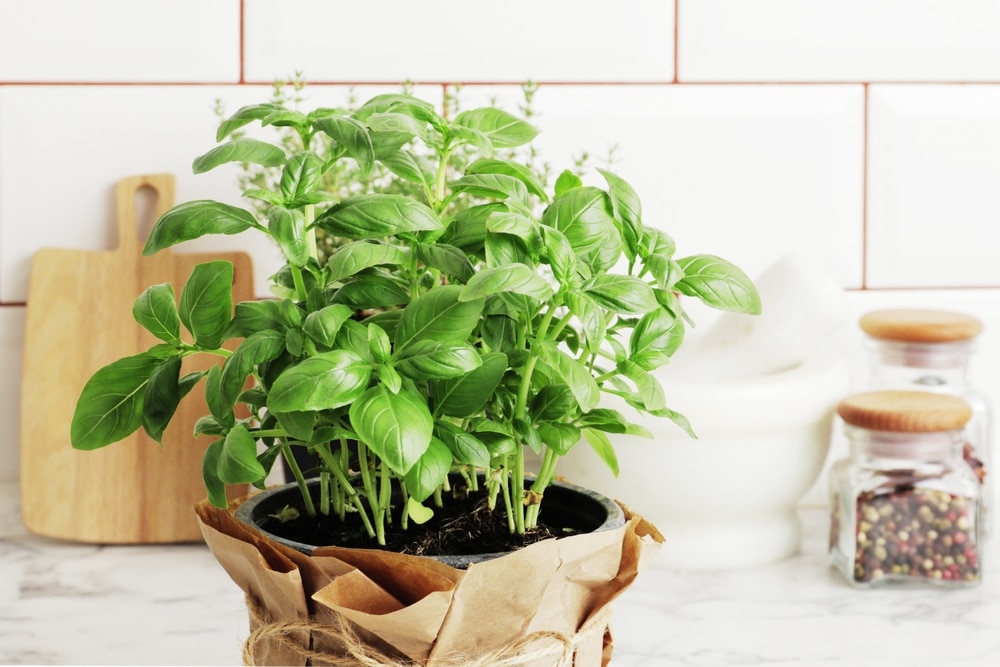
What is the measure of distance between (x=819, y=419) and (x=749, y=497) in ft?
0.30

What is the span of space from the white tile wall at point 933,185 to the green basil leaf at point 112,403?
2.58 ft

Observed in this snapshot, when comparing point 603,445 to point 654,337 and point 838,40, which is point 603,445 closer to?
point 654,337

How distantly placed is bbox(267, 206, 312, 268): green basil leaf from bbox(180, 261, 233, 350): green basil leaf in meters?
0.04

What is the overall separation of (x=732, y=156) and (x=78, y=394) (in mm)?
684

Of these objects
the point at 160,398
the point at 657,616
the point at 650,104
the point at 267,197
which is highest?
the point at 650,104

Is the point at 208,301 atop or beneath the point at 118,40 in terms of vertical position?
beneath

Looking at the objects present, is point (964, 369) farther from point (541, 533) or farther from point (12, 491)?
point (12, 491)

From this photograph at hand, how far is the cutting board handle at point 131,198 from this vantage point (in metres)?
0.96

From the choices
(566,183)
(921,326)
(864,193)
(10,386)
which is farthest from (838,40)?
(10,386)

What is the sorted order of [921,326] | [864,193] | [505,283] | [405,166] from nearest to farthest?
[505,283]
[405,166]
[921,326]
[864,193]

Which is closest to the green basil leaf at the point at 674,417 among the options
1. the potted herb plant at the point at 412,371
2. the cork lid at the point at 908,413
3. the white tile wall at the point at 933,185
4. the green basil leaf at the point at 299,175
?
the potted herb plant at the point at 412,371

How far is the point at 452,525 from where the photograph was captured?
55 cm

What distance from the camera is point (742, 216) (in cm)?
103

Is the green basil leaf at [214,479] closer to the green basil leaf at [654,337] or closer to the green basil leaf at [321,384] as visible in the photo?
the green basil leaf at [321,384]
